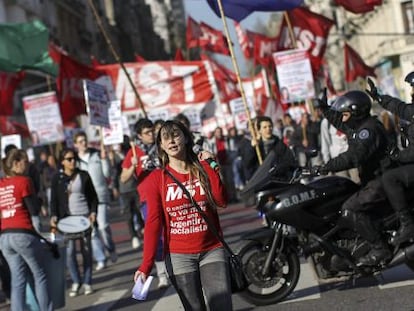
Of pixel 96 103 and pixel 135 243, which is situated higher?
pixel 96 103

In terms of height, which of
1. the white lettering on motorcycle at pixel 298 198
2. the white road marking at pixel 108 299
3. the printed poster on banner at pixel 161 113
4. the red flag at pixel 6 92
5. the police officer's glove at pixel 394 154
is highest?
the red flag at pixel 6 92

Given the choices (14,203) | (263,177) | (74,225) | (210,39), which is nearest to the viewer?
(263,177)

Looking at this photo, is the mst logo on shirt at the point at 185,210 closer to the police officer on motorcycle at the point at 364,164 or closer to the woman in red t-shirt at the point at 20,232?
the police officer on motorcycle at the point at 364,164

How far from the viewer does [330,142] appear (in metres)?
12.8

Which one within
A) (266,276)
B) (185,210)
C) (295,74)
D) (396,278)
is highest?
(295,74)

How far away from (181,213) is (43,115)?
788 inches

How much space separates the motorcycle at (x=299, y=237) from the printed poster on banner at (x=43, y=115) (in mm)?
16937

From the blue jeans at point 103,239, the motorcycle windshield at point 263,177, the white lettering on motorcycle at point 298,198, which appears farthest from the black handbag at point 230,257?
the blue jeans at point 103,239

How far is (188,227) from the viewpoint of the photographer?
5355 mm

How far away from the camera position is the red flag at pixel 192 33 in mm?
30781

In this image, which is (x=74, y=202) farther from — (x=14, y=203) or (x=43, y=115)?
(x=43, y=115)

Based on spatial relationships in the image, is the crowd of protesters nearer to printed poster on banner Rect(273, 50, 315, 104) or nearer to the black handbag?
the black handbag

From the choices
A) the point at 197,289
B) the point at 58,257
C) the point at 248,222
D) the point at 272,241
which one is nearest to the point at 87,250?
the point at 58,257

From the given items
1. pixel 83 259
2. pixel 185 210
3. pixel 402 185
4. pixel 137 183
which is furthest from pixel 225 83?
pixel 185 210
